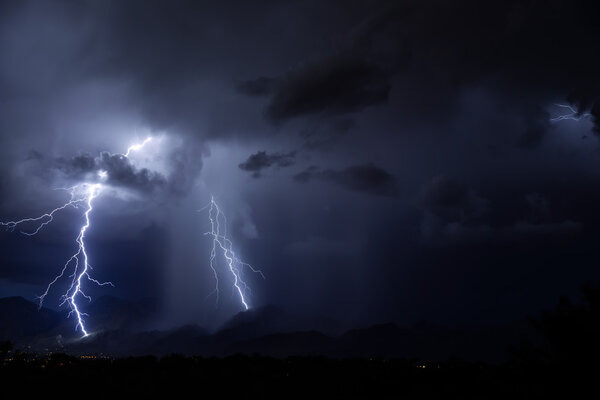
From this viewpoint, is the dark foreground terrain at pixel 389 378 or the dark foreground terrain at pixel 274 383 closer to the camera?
the dark foreground terrain at pixel 389 378

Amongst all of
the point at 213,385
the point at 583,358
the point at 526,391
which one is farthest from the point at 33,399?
the point at 583,358


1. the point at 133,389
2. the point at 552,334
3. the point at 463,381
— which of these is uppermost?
the point at 552,334

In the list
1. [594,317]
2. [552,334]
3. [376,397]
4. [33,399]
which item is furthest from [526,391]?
[33,399]

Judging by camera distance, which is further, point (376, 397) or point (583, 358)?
point (376, 397)

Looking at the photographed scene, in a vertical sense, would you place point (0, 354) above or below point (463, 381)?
above

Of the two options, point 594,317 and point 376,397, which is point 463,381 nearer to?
point 376,397

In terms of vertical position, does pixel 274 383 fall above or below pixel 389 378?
above

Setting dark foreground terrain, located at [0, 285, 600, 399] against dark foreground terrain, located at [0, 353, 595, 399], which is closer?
dark foreground terrain, located at [0, 285, 600, 399]

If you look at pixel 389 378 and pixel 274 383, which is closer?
pixel 274 383

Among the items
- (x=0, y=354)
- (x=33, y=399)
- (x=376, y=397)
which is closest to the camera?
(x=0, y=354)

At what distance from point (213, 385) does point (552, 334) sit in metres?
16.8

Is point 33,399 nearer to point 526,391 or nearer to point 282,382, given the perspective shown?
point 282,382

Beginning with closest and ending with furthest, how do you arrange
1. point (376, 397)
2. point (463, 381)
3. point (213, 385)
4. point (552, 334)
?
point (552, 334), point (376, 397), point (213, 385), point (463, 381)

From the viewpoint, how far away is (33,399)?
13930 millimetres
